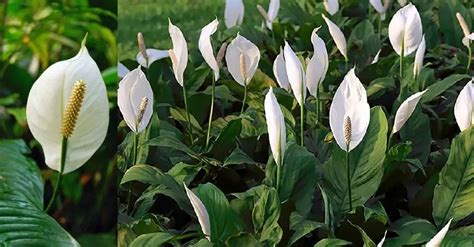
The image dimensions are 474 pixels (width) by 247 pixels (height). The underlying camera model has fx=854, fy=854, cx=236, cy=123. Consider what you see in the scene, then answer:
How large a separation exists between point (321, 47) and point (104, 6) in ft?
1.30

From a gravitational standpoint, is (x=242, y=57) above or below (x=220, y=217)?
above

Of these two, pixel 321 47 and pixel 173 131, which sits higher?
pixel 321 47

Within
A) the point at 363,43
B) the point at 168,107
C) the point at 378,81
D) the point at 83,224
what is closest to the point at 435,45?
the point at 363,43

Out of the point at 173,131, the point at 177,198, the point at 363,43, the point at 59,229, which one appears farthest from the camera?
the point at 363,43

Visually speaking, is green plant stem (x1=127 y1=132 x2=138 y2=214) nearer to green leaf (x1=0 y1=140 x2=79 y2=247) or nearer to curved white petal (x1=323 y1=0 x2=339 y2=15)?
green leaf (x1=0 y1=140 x2=79 y2=247)

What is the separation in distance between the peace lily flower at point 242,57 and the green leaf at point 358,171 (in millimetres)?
289

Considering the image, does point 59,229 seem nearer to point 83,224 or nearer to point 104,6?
point 83,224

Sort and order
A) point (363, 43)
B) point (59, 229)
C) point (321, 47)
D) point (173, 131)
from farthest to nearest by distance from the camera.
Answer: point (363, 43) < point (173, 131) < point (321, 47) < point (59, 229)

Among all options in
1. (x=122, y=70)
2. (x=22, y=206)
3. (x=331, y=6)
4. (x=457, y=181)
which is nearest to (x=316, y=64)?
(x=457, y=181)

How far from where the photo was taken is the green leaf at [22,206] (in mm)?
1188

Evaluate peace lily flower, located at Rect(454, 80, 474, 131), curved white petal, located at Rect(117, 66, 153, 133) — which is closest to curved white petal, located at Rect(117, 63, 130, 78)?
curved white petal, located at Rect(117, 66, 153, 133)

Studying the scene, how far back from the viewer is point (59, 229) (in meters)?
1.20

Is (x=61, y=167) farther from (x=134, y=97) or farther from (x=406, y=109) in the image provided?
(x=406, y=109)

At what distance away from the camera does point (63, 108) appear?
114cm
